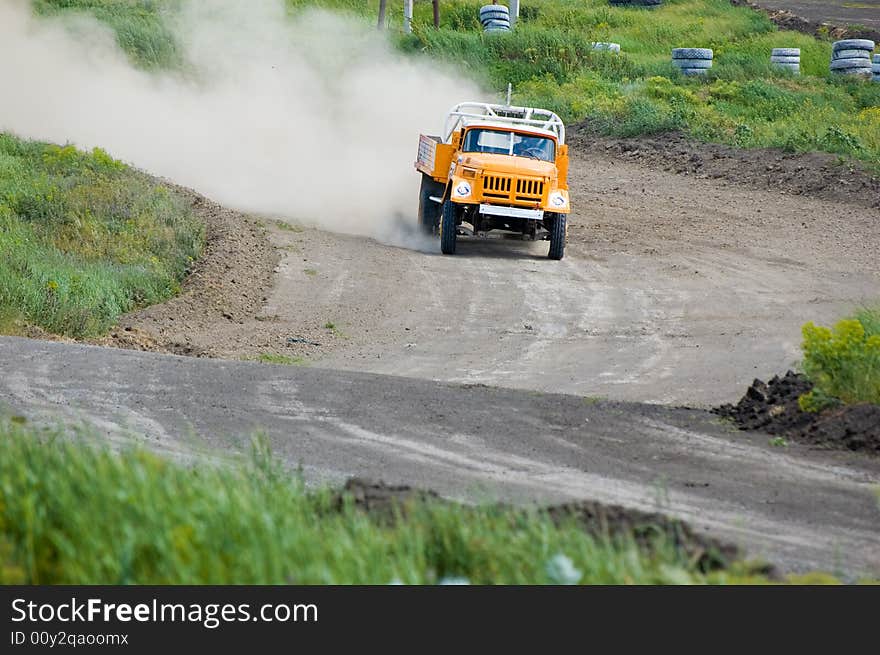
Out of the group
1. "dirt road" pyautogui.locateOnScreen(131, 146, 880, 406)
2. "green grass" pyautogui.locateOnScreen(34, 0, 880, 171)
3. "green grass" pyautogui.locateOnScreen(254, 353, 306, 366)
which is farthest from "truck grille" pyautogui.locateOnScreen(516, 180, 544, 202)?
"green grass" pyautogui.locateOnScreen(34, 0, 880, 171)

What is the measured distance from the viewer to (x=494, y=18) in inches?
1928

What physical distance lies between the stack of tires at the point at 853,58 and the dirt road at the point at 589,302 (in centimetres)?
1683

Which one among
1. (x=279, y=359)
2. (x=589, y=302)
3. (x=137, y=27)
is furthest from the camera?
(x=137, y=27)

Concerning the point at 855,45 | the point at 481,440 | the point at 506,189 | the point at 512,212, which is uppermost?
the point at 855,45

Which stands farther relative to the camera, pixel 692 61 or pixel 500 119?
pixel 692 61

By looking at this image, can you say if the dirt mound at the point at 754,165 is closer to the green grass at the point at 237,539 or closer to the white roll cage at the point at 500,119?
the white roll cage at the point at 500,119

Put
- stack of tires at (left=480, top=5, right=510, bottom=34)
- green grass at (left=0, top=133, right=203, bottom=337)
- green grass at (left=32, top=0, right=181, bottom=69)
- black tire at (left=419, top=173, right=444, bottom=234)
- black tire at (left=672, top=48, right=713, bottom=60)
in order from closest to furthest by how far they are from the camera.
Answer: green grass at (left=0, top=133, right=203, bottom=337)
black tire at (left=419, top=173, right=444, bottom=234)
green grass at (left=32, top=0, right=181, bottom=69)
black tire at (left=672, top=48, right=713, bottom=60)
stack of tires at (left=480, top=5, right=510, bottom=34)

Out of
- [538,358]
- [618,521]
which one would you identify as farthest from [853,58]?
[618,521]

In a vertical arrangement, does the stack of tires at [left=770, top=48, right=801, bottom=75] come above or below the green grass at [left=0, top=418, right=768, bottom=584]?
above

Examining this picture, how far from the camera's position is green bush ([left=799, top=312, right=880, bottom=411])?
33.5 feet

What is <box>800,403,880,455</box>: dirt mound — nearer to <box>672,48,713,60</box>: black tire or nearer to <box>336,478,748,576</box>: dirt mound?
<box>336,478,748,576</box>: dirt mound

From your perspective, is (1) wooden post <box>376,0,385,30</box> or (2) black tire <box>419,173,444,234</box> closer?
(2) black tire <box>419,173,444,234</box>

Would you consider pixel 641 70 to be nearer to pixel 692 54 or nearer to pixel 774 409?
pixel 692 54

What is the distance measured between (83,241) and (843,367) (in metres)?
13.1
